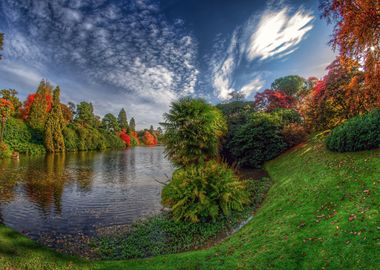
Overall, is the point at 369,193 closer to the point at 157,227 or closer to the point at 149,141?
the point at 157,227

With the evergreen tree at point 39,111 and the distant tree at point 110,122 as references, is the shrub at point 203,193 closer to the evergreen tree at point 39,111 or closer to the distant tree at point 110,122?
the evergreen tree at point 39,111

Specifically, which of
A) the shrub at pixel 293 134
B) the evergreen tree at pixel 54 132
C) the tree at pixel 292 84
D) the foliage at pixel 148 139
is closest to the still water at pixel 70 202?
the shrub at pixel 293 134

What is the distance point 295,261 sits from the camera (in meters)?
4.91

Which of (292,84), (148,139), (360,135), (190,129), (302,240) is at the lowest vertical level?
(302,240)

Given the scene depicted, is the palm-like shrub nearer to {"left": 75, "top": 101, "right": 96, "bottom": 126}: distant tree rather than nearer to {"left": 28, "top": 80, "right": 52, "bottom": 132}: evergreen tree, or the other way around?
{"left": 28, "top": 80, "right": 52, "bottom": 132}: evergreen tree

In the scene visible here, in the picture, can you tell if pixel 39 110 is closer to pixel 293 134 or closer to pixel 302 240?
pixel 293 134

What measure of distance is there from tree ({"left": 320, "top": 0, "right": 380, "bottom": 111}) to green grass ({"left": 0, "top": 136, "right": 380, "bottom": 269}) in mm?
3705

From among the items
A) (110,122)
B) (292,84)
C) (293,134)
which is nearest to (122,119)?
(110,122)

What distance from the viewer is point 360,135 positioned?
10.9 m

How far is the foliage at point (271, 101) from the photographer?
28909mm

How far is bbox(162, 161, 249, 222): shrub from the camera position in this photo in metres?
9.96

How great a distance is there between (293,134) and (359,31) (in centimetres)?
1512

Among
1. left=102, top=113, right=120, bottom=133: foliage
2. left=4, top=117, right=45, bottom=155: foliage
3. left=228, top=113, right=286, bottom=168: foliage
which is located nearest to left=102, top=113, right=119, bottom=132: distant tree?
left=102, top=113, right=120, bottom=133: foliage

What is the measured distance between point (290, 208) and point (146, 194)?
10219 millimetres
